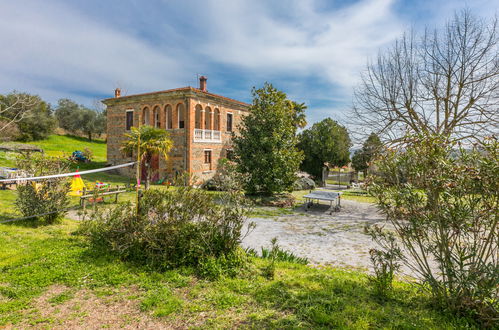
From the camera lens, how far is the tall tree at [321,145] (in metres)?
28.3

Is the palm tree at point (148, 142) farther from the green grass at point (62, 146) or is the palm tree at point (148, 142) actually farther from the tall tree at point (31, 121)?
the tall tree at point (31, 121)

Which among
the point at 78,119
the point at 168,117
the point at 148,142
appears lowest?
the point at 148,142

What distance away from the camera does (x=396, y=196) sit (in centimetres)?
399

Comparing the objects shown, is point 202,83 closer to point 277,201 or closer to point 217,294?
point 277,201

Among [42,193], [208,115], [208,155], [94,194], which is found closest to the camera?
[94,194]

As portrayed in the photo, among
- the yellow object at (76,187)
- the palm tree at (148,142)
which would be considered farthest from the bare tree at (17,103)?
the yellow object at (76,187)

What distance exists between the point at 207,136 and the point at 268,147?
814 centimetres

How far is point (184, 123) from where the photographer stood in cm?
2072

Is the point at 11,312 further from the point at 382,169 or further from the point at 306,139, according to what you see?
the point at 306,139

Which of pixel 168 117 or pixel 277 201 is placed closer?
pixel 277 201

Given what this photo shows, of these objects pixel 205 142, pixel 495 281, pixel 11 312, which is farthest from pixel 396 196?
pixel 205 142

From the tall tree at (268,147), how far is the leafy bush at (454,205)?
36.7 feet

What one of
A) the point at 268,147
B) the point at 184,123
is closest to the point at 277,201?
the point at 268,147

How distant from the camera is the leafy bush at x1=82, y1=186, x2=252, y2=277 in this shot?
17.6 ft
